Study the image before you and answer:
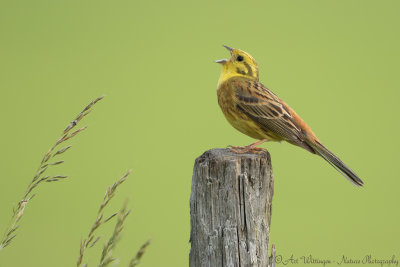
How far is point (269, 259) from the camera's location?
371 centimetres

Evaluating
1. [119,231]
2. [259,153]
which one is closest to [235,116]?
[259,153]

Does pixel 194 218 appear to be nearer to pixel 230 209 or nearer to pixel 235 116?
pixel 230 209

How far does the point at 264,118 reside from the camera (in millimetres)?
5508

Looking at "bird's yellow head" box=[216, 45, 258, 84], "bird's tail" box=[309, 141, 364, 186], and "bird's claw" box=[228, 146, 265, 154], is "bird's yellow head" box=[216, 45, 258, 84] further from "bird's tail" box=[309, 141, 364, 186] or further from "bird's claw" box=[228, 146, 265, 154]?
"bird's claw" box=[228, 146, 265, 154]

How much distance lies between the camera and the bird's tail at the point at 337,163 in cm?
507

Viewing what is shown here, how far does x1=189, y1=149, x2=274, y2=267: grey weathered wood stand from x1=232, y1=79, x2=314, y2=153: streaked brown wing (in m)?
1.61

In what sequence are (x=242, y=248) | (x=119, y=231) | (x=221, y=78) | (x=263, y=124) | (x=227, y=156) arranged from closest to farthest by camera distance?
(x=119, y=231) → (x=242, y=248) → (x=227, y=156) → (x=263, y=124) → (x=221, y=78)

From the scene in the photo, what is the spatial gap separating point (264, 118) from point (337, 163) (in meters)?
0.97

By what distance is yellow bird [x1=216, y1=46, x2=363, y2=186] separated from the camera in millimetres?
5445

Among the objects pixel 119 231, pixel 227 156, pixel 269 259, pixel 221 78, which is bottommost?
pixel 269 259

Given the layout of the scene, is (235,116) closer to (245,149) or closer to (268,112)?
(268,112)

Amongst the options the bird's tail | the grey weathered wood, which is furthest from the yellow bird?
the grey weathered wood

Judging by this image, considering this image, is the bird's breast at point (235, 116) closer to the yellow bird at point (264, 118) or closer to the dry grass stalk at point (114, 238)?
the yellow bird at point (264, 118)

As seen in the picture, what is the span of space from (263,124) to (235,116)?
15.5 inches
